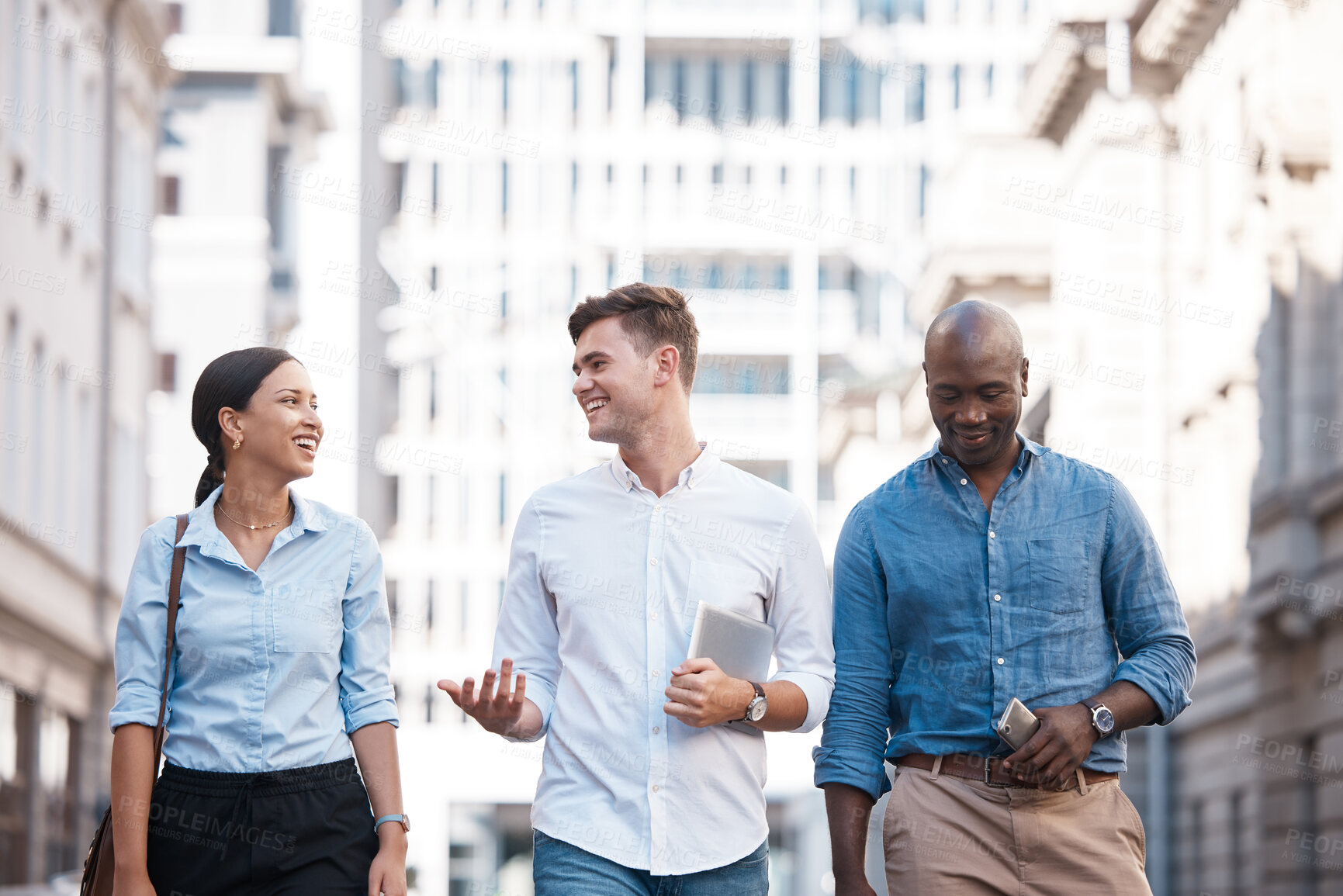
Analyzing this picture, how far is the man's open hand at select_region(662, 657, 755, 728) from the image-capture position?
5.09 meters

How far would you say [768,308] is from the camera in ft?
284

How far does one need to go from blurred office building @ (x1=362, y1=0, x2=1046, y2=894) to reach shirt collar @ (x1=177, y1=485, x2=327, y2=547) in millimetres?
74329

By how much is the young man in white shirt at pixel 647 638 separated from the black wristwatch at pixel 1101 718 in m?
0.73

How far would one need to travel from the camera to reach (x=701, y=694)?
5090 millimetres

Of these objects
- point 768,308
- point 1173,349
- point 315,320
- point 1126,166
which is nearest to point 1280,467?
point 1173,349

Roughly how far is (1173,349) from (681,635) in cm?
2356

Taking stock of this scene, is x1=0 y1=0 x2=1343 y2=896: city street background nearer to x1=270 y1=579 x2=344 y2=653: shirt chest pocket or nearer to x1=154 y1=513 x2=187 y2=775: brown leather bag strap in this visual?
x1=270 y1=579 x2=344 y2=653: shirt chest pocket

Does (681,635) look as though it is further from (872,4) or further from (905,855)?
(872,4)

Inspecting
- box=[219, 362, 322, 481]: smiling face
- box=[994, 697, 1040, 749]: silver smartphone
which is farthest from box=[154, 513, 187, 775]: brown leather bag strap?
box=[994, 697, 1040, 749]: silver smartphone

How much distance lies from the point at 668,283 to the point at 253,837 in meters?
36.8

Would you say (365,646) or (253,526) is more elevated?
(253,526)

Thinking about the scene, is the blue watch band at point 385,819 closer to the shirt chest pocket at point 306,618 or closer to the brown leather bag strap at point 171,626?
the shirt chest pocket at point 306,618

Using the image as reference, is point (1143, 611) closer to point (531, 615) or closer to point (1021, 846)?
point (1021, 846)

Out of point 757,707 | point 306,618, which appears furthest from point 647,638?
point 306,618
